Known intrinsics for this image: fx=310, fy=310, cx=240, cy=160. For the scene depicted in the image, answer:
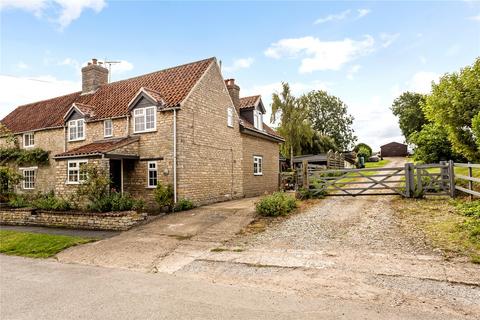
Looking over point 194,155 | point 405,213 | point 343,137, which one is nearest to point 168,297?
point 405,213

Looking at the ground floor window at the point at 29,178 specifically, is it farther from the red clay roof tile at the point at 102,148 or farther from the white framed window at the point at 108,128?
the red clay roof tile at the point at 102,148

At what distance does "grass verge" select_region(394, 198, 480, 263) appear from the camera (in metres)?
7.50

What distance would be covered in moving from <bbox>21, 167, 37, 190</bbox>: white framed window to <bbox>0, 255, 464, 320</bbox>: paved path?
60.3ft

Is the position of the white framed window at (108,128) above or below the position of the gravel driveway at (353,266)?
above

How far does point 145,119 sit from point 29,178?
12.7 metres

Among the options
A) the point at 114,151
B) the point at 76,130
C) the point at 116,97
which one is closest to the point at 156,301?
→ the point at 114,151

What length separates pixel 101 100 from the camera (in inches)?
857

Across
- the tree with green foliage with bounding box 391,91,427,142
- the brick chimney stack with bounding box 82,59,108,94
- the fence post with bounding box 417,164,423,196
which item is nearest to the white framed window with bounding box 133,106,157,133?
the brick chimney stack with bounding box 82,59,108,94

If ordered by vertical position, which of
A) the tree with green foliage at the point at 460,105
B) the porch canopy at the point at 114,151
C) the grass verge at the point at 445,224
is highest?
the tree with green foliage at the point at 460,105

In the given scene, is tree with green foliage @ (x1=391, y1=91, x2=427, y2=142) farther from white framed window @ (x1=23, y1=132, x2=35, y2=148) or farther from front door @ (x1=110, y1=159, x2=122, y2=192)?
white framed window @ (x1=23, y1=132, x2=35, y2=148)

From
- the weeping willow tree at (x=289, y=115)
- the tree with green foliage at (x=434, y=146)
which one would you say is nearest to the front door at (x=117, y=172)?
the tree with green foliage at (x=434, y=146)

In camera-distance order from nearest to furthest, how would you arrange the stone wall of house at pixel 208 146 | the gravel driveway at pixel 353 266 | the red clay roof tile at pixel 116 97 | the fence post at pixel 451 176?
the gravel driveway at pixel 353 266 → the fence post at pixel 451 176 → the stone wall of house at pixel 208 146 → the red clay roof tile at pixel 116 97

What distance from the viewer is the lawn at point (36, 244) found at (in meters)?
10.8

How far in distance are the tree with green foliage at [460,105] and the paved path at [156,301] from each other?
12.1 meters
